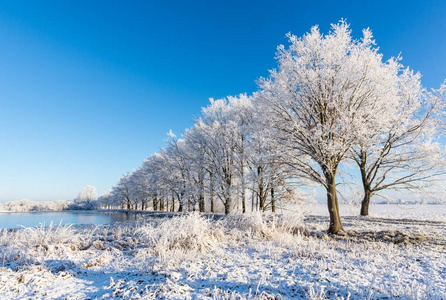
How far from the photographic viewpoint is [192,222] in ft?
21.1

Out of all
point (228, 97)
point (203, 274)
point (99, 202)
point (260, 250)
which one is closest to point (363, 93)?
point (260, 250)

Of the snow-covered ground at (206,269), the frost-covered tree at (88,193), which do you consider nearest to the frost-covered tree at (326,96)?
the snow-covered ground at (206,269)

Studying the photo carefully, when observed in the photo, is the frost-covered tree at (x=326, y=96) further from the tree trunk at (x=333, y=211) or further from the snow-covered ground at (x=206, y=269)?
the snow-covered ground at (x=206, y=269)

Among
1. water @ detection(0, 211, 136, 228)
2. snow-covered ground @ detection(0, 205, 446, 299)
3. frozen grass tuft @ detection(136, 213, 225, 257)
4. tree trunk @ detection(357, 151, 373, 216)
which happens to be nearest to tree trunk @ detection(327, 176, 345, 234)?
snow-covered ground @ detection(0, 205, 446, 299)

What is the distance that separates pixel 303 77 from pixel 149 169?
103 ft

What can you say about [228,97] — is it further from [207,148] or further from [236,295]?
[236,295]

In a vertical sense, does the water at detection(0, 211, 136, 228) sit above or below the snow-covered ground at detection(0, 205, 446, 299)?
below

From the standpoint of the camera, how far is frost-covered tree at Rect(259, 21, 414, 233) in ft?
29.1

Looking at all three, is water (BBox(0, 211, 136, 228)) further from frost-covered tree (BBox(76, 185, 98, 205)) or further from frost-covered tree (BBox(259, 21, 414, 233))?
frost-covered tree (BBox(76, 185, 98, 205))

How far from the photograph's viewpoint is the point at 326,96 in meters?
9.03

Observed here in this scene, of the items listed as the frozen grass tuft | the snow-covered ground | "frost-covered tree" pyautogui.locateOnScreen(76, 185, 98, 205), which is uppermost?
the frozen grass tuft

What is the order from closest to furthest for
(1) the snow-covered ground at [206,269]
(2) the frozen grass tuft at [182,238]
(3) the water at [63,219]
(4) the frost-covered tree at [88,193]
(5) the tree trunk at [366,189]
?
(1) the snow-covered ground at [206,269] → (2) the frozen grass tuft at [182,238] → (5) the tree trunk at [366,189] → (3) the water at [63,219] → (4) the frost-covered tree at [88,193]

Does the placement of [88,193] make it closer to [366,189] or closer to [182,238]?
[366,189]

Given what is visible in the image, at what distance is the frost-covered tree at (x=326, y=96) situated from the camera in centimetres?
886
